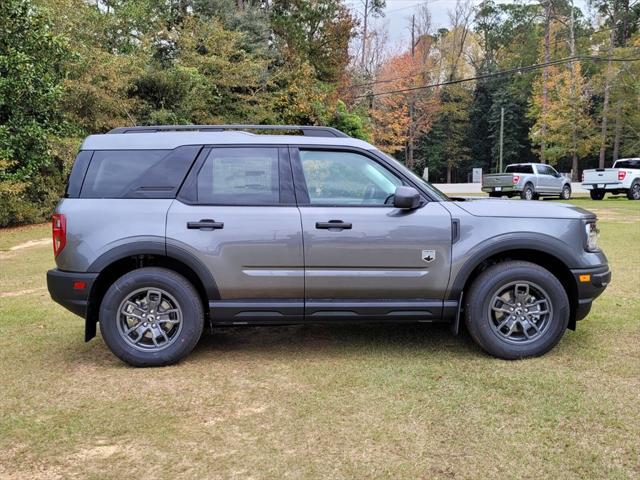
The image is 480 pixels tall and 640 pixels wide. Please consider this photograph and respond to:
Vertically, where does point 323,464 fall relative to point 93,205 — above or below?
below

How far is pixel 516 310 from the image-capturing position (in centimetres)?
432


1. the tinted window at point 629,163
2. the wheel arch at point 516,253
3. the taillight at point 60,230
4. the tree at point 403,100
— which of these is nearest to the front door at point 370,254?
the wheel arch at point 516,253

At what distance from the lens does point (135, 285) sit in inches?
164

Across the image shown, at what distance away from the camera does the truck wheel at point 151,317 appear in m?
4.17

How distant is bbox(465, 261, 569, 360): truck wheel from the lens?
13.9 feet

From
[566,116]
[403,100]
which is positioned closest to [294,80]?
[566,116]

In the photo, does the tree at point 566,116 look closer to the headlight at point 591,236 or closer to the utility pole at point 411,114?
the utility pole at point 411,114

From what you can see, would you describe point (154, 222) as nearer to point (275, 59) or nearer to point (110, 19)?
point (110, 19)

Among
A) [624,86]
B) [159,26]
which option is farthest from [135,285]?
[624,86]

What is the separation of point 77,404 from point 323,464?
181 centimetres

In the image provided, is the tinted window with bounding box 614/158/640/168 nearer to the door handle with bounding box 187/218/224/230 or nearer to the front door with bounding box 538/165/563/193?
the front door with bounding box 538/165/563/193

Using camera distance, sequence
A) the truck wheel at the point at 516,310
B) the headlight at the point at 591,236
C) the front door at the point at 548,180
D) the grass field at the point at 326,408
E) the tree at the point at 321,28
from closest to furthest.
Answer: the grass field at the point at 326,408 → the truck wheel at the point at 516,310 → the headlight at the point at 591,236 → the front door at the point at 548,180 → the tree at the point at 321,28

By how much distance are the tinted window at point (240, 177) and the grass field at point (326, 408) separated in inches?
52.6

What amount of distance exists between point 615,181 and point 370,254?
23.4 metres
